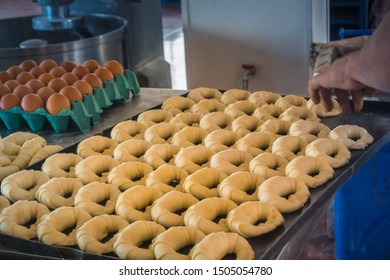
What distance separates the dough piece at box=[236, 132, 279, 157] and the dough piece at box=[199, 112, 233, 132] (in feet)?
0.53

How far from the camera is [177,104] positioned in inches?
82.6

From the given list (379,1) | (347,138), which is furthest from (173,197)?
(379,1)

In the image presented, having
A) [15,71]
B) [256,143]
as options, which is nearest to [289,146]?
[256,143]

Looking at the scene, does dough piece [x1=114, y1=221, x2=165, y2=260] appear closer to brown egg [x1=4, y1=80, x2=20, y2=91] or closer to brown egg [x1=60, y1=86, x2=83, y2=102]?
brown egg [x1=60, y1=86, x2=83, y2=102]

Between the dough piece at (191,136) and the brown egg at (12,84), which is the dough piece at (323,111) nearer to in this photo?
the dough piece at (191,136)

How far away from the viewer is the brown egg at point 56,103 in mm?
1968

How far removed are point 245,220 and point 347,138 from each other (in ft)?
1.88

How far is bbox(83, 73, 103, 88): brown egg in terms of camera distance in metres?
2.16

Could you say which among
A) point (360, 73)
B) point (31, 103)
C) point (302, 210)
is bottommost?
point (302, 210)

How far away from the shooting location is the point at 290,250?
1386 mm

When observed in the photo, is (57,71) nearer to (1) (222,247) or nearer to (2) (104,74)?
(2) (104,74)

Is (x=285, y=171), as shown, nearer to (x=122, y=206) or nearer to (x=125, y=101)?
(x=122, y=206)

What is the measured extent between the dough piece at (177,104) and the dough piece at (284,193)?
68 centimetres

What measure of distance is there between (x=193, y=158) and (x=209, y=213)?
31cm
